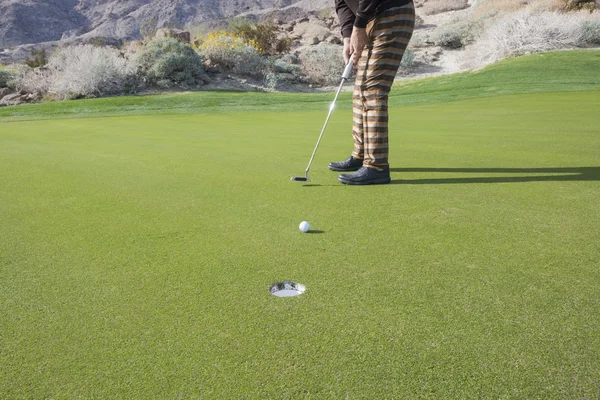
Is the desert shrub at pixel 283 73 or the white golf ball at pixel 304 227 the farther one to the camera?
the desert shrub at pixel 283 73

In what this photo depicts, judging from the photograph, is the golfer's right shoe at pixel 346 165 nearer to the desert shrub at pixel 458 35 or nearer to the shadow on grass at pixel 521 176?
the shadow on grass at pixel 521 176

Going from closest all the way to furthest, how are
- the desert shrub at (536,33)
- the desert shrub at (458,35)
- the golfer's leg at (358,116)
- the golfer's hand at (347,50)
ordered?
the golfer's leg at (358,116)
the golfer's hand at (347,50)
the desert shrub at (536,33)
the desert shrub at (458,35)

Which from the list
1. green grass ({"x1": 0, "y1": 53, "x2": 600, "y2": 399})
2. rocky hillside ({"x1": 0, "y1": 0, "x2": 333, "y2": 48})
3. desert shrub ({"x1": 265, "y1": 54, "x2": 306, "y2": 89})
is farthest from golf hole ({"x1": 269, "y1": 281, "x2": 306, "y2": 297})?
rocky hillside ({"x1": 0, "y1": 0, "x2": 333, "y2": 48})

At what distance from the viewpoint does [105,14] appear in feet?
358

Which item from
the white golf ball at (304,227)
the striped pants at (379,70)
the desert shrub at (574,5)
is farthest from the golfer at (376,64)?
the desert shrub at (574,5)

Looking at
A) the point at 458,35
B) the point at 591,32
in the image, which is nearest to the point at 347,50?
the point at 591,32

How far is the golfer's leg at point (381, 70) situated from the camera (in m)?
3.73

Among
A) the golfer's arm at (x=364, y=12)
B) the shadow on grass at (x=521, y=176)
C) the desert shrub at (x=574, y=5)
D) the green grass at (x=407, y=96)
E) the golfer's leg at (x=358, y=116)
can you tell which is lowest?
the green grass at (x=407, y=96)

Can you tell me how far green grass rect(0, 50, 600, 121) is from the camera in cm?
1248

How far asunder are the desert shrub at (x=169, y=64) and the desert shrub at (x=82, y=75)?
26.7 inches

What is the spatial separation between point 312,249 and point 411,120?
6211 mm

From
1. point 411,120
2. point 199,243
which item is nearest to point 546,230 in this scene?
point 199,243

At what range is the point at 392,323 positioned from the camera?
1.63 m

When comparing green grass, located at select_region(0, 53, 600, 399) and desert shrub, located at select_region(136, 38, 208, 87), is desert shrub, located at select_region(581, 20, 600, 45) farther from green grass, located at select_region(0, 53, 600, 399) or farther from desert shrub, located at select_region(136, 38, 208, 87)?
green grass, located at select_region(0, 53, 600, 399)
